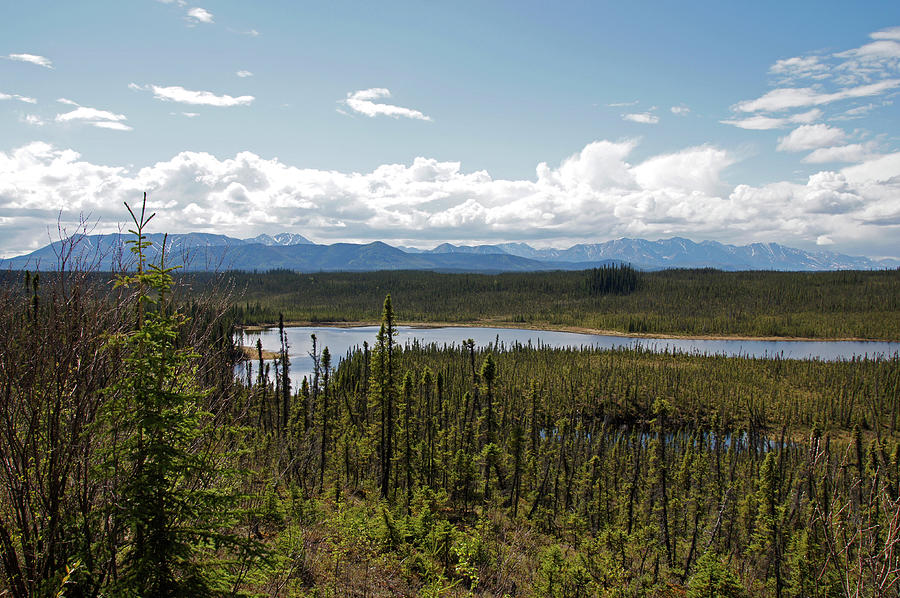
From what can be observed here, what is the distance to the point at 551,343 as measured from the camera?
148250 mm

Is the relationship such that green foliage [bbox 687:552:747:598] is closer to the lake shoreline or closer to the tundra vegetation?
the tundra vegetation

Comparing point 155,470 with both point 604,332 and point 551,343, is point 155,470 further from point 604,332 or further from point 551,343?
point 604,332

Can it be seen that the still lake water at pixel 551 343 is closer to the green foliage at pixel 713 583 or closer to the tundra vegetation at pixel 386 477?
the tundra vegetation at pixel 386 477

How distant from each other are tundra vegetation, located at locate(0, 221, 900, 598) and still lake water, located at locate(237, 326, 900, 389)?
3625cm

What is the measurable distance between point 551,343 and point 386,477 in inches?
4826

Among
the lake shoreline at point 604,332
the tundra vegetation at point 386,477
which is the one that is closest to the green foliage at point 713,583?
the tundra vegetation at point 386,477

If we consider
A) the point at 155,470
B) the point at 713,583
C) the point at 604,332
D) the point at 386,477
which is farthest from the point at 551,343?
the point at 155,470

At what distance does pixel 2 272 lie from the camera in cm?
852

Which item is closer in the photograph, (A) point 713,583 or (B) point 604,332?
(A) point 713,583

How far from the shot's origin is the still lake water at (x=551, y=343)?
122688 millimetres

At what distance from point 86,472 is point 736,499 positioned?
1974 inches

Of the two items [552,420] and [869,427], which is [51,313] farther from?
[869,427]

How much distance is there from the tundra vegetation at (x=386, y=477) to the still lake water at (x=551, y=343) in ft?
119

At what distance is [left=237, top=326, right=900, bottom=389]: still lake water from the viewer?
12269cm
